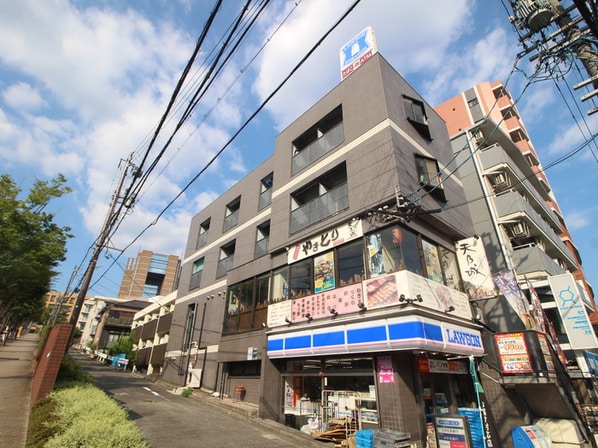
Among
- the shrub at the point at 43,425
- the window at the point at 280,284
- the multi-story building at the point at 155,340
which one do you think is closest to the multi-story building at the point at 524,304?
the window at the point at 280,284

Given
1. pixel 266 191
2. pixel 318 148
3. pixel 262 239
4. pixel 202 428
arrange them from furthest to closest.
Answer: pixel 266 191
pixel 262 239
pixel 318 148
pixel 202 428

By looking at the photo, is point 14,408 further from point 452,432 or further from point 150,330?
point 150,330

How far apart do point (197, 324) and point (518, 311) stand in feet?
57.7

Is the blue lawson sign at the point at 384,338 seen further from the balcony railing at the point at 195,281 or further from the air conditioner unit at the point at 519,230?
the balcony railing at the point at 195,281

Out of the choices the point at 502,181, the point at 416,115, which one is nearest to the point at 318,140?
the point at 416,115

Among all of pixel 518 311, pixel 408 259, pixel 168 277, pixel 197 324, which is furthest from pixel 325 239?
pixel 168 277

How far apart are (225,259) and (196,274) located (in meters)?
4.08

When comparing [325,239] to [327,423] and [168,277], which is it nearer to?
[327,423]

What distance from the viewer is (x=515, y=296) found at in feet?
37.9

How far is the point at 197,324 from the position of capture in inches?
794

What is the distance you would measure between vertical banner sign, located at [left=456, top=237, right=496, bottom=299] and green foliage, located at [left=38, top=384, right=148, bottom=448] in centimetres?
1119

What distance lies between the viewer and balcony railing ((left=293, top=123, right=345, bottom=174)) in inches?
543

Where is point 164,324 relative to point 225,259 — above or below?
below

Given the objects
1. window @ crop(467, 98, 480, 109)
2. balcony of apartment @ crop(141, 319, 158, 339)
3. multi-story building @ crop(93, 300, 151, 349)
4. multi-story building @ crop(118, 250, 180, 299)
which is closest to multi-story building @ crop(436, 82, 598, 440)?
window @ crop(467, 98, 480, 109)
